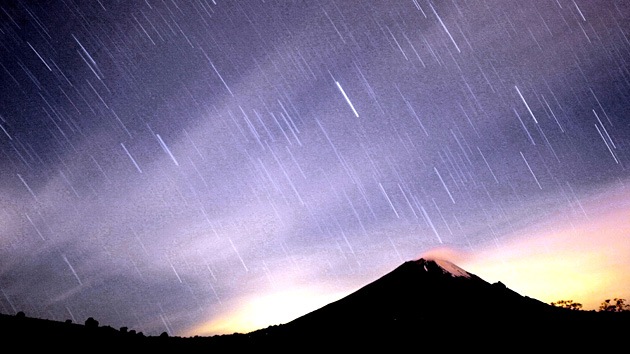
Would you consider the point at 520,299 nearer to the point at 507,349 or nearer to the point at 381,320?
the point at 507,349

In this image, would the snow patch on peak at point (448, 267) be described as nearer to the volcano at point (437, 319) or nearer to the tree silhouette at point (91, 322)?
the volcano at point (437, 319)

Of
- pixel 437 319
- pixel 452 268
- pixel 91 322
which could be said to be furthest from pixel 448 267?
pixel 91 322

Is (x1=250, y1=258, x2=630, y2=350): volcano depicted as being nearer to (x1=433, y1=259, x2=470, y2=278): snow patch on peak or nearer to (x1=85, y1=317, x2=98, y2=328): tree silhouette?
(x1=433, y1=259, x2=470, y2=278): snow patch on peak

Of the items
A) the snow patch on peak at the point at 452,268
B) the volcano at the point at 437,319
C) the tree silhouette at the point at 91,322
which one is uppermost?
the tree silhouette at the point at 91,322

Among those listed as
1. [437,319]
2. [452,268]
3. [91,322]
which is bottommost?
[437,319]

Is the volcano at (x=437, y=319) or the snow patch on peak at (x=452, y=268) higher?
the snow patch on peak at (x=452, y=268)

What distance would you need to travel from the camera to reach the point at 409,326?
11125 millimetres

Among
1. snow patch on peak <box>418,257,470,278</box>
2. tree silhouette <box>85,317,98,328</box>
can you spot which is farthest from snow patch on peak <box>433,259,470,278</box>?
tree silhouette <box>85,317,98,328</box>

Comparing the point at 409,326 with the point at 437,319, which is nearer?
the point at 409,326

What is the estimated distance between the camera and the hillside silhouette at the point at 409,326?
30.9 ft

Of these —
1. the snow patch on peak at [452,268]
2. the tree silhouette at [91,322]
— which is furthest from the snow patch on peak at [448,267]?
the tree silhouette at [91,322]

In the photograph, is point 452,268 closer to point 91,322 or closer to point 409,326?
point 409,326

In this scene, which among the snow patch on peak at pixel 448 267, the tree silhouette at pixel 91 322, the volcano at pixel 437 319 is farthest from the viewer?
the snow patch on peak at pixel 448 267

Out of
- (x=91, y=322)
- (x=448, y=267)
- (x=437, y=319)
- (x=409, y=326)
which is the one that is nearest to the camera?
(x=91, y=322)
